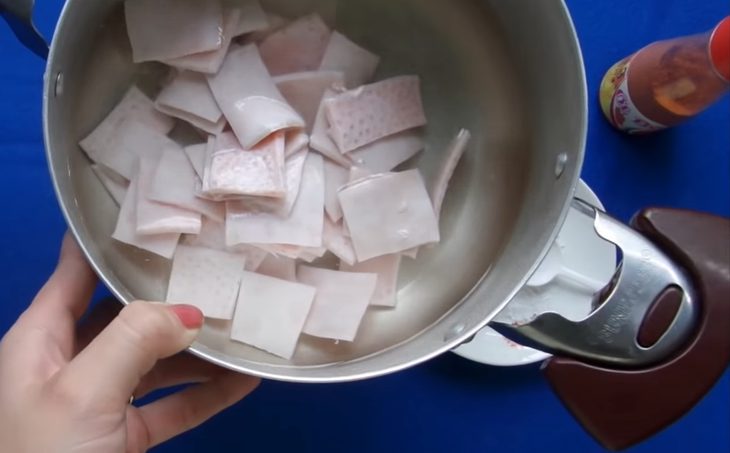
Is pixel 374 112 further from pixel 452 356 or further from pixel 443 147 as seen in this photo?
pixel 452 356

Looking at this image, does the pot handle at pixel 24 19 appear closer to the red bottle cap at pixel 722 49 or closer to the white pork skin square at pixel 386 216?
the white pork skin square at pixel 386 216

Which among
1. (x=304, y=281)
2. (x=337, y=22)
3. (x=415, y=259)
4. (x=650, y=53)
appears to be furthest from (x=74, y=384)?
(x=650, y=53)

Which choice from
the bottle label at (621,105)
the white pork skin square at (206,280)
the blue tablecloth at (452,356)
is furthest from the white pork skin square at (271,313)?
the bottle label at (621,105)

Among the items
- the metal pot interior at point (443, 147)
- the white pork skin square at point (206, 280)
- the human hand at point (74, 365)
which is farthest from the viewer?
the white pork skin square at point (206, 280)

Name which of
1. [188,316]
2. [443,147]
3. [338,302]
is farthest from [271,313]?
[443,147]

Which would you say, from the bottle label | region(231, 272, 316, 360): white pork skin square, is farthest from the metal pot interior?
the bottle label
